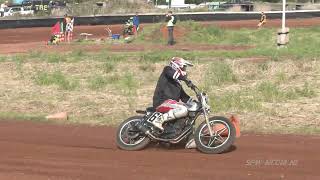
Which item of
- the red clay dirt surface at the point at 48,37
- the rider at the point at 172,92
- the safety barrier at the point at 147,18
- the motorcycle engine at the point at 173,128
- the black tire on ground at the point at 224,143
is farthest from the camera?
the safety barrier at the point at 147,18

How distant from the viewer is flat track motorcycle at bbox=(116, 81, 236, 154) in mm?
9281

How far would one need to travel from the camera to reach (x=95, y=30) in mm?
50094

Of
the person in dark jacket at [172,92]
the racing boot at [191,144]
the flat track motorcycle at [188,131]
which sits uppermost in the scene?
the person in dark jacket at [172,92]

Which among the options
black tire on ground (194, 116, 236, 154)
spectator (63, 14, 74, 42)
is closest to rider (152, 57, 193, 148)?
black tire on ground (194, 116, 236, 154)

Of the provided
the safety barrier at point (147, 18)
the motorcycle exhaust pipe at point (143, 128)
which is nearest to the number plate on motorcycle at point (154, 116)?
the motorcycle exhaust pipe at point (143, 128)

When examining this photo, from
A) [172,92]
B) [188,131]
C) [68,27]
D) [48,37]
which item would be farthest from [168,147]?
[48,37]

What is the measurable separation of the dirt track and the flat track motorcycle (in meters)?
0.17

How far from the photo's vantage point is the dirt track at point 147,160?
798 centimetres

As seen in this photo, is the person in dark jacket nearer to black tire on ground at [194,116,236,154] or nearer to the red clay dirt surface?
black tire on ground at [194,116,236,154]

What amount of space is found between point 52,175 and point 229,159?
2.64m

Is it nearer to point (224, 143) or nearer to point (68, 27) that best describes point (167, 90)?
point (224, 143)

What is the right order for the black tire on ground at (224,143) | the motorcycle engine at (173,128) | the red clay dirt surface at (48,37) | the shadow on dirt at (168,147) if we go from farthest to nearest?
the red clay dirt surface at (48,37), the shadow on dirt at (168,147), the motorcycle engine at (173,128), the black tire on ground at (224,143)

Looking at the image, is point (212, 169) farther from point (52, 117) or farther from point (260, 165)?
point (52, 117)

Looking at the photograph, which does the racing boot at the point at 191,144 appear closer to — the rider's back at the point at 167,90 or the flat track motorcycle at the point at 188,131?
the flat track motorcycle at the point at 188,131
